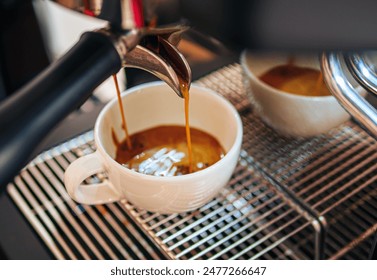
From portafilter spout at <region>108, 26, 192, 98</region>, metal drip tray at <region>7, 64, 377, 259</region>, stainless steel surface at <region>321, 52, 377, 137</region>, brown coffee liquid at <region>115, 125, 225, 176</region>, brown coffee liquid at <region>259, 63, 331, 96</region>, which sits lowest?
metal drip tray at <region>7, 64, 377, 259</region>

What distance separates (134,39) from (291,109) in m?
0.23

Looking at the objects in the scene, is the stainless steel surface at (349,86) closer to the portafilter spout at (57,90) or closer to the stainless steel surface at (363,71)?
the stainless steel surface at (363,71)

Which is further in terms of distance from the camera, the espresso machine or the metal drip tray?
the metal drip tray

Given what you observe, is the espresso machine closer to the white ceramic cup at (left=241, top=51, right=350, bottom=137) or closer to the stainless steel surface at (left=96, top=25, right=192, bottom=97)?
the stainless steel surface at (left=96, top=25, right=192, bottom=97)

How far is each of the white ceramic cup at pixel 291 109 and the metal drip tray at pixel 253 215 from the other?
2 cm

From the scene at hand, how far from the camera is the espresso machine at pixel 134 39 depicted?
0.79 feet

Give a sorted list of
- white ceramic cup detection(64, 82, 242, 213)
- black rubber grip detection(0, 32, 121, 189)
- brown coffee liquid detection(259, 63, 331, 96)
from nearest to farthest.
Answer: black rubber grip detection(0, 32, 121, 189)
white ceramic cup detection(64, 82, 242, 213)
brown coffee liquid detection(259, 63, 331, 96)

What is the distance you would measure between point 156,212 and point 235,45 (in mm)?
184

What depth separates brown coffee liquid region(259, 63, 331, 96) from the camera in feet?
1.56

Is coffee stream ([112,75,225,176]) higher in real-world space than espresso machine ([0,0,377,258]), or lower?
lower

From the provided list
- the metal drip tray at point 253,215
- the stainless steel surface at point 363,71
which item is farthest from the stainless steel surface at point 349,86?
the metal drip tray at point 253,215

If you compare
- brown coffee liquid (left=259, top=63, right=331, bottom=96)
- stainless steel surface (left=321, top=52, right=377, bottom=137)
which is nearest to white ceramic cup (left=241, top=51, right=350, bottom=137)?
brown coffee liquid (left=259, top=63, right=331, bottom=96)

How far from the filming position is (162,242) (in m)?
0.40

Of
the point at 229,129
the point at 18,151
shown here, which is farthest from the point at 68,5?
the point at 229,129
